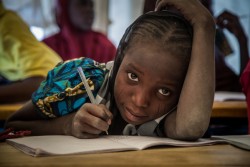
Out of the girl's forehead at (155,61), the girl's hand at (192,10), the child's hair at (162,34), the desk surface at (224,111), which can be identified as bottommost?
the desk surface at (224,111)

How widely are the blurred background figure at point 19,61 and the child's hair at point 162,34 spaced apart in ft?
2.61

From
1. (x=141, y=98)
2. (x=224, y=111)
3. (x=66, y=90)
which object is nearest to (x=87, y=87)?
(x=66, y=90)

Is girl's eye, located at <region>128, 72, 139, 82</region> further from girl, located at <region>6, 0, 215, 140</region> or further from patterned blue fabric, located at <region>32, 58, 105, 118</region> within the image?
patterned blue fabric, located at <region>32, 58, 105, 118</region>

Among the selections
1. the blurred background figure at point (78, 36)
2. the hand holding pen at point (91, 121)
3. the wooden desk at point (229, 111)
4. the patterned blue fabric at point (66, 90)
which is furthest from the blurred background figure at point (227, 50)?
the hand holding pen at point (91, 121)

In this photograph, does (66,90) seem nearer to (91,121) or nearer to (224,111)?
(91,121)

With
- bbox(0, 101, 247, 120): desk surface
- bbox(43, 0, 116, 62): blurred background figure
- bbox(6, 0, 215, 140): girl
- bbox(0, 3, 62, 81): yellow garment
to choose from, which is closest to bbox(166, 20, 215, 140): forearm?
bbox(6, 0, 215, 140): girl

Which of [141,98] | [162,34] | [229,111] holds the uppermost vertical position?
[162,34]

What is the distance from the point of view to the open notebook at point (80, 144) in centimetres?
71

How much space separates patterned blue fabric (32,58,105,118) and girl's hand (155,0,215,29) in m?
0.21

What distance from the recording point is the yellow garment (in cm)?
164

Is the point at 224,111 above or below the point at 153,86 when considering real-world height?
below

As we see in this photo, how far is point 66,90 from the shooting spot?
951 mm

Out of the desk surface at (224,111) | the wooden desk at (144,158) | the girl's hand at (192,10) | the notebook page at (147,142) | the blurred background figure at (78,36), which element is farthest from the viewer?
the blurred background figure at (78,36)

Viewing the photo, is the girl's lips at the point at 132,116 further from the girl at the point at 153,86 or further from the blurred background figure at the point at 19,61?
the blurred background figure at the point at 19,61
